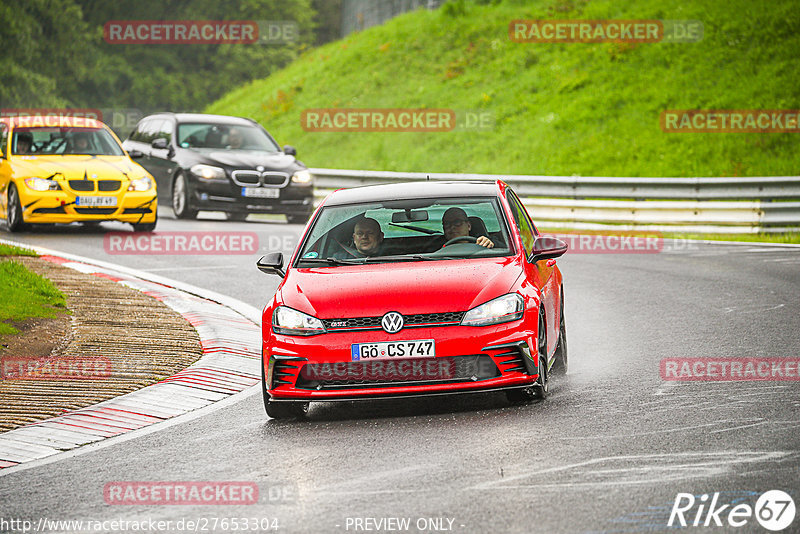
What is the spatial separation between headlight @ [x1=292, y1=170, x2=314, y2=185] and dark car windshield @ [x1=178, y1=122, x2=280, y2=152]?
150 centimetres

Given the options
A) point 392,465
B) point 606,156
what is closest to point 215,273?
point 392,465

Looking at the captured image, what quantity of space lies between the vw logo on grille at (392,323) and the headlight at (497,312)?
39 cm

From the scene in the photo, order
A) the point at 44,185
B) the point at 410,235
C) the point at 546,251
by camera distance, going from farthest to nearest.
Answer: the point at 44,185
the point at 410,235
the point at 546,251

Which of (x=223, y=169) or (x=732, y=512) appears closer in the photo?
(x=732, y=512)

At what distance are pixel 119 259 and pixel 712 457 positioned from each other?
11.4 metres

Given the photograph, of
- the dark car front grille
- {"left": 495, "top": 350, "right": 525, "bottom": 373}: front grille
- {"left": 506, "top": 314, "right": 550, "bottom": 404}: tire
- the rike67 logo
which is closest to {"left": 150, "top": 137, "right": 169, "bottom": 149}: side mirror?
the dark car front grille

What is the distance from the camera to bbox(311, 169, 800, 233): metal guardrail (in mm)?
19641

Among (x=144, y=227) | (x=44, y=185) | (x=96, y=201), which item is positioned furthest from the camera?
(x=144, y=227)

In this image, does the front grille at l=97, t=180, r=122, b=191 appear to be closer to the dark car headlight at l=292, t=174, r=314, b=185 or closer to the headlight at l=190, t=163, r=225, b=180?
the headlight at l=190, t=163, r=225, b=180

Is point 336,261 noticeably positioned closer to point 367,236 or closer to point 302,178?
point 367,236

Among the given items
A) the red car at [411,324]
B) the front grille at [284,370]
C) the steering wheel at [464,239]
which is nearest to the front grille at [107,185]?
the red car at [411,324]

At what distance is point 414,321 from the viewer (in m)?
7.27

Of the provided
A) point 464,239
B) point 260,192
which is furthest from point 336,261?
point 260,192

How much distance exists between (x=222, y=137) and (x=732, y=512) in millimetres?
18854
